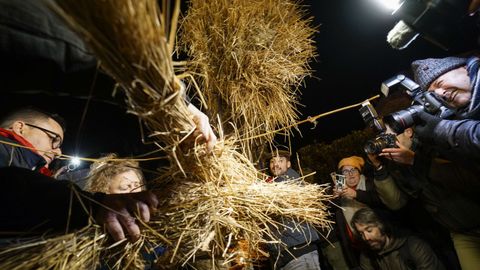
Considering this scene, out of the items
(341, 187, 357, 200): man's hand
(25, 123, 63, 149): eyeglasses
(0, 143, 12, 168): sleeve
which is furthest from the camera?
(341, 187, 357, 200): man's hand

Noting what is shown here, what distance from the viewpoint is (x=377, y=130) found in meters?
2.52

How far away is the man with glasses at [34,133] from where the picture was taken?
147 centimetres

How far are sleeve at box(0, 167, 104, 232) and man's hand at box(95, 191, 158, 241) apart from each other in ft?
0.16

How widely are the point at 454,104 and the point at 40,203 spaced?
277 centimetres

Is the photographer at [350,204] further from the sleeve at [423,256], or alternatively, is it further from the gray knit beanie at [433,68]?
the gray knit beanie at [433,68]

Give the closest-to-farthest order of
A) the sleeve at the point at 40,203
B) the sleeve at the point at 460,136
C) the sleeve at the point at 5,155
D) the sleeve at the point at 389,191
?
the sleeve at the point at 40,203
the sleeve at the point at 5,155
the sleeve at the point at 460,136
the sleeve at the point at 389,191

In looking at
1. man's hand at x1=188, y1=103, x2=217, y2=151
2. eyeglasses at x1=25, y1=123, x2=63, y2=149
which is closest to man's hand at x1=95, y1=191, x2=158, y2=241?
man's hand at x1=188, y1=103, x2=217, y2=151

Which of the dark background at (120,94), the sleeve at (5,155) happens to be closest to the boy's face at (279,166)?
the dark background at (120,94)

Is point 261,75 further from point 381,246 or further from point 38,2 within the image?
point 381,246

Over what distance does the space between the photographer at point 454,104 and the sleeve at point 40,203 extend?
219cm

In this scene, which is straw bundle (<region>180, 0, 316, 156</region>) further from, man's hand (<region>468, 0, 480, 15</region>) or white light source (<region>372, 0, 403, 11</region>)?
man's hand (<region>468, 0, 480, 15</region>)

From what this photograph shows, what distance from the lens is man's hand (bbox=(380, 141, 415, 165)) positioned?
8.05 ft

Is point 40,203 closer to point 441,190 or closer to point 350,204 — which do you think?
point 441,190

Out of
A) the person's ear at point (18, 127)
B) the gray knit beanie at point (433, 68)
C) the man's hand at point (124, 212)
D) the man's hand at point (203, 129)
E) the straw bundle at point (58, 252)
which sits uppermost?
the gray knit beanie at point (433, 68)
